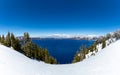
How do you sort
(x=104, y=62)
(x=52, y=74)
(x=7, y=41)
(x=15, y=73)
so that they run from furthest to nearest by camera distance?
1. (x=7, y=41)
2. (x=104, y=62)
3. (x=52, y=74)
4. (x=15, y=73)

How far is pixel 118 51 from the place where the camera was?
11555 mm

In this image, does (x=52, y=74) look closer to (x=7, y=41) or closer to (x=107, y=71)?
(x=107, y=71)

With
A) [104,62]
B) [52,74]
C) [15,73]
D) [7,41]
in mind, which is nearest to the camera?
[15,73]

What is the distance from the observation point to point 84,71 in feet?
35.6

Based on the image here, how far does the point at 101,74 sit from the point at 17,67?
16.5 ft

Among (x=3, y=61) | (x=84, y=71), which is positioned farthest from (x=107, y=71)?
(x=3, y=61)

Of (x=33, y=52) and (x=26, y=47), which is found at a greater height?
(x=26, y=47)

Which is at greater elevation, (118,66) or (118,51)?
(118,51)

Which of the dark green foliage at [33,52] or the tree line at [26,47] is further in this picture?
the dark green foliage at [33,52]

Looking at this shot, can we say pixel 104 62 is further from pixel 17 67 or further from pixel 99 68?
pixel 17 67

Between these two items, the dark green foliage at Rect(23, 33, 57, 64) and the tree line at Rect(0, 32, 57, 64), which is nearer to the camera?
the tree line at Rect(0, 32, 57, 64)

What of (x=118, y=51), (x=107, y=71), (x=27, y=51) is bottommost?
(x=27, y=51)

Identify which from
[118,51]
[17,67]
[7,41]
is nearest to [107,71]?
[118,51]

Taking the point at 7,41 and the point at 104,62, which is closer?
the point at 104,62
